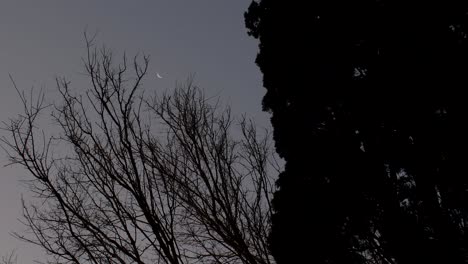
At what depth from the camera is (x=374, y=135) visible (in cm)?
729

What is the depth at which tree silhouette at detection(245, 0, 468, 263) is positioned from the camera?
6.43 metres

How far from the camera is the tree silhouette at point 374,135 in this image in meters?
6.43

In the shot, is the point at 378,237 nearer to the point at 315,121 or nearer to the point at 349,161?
the point at 349,161

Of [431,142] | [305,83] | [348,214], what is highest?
[305,83]

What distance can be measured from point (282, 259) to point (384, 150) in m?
2.59

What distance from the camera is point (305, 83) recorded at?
8070 millimetres

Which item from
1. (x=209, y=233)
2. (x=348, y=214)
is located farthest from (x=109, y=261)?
(x=348, y=214)

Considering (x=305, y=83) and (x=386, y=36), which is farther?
(x=305, y=83)

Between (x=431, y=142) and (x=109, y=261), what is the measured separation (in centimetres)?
521

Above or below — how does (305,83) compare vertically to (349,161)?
above

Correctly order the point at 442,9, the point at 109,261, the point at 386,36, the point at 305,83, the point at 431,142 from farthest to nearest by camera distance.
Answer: the point at 305,83, the point at 386,36, the point at 442,9, the point at 431,142, the point at 109,261

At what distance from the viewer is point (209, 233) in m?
7.29

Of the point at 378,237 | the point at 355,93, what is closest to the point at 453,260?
the point at 378,237

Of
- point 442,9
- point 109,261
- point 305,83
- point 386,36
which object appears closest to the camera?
point 109,261
